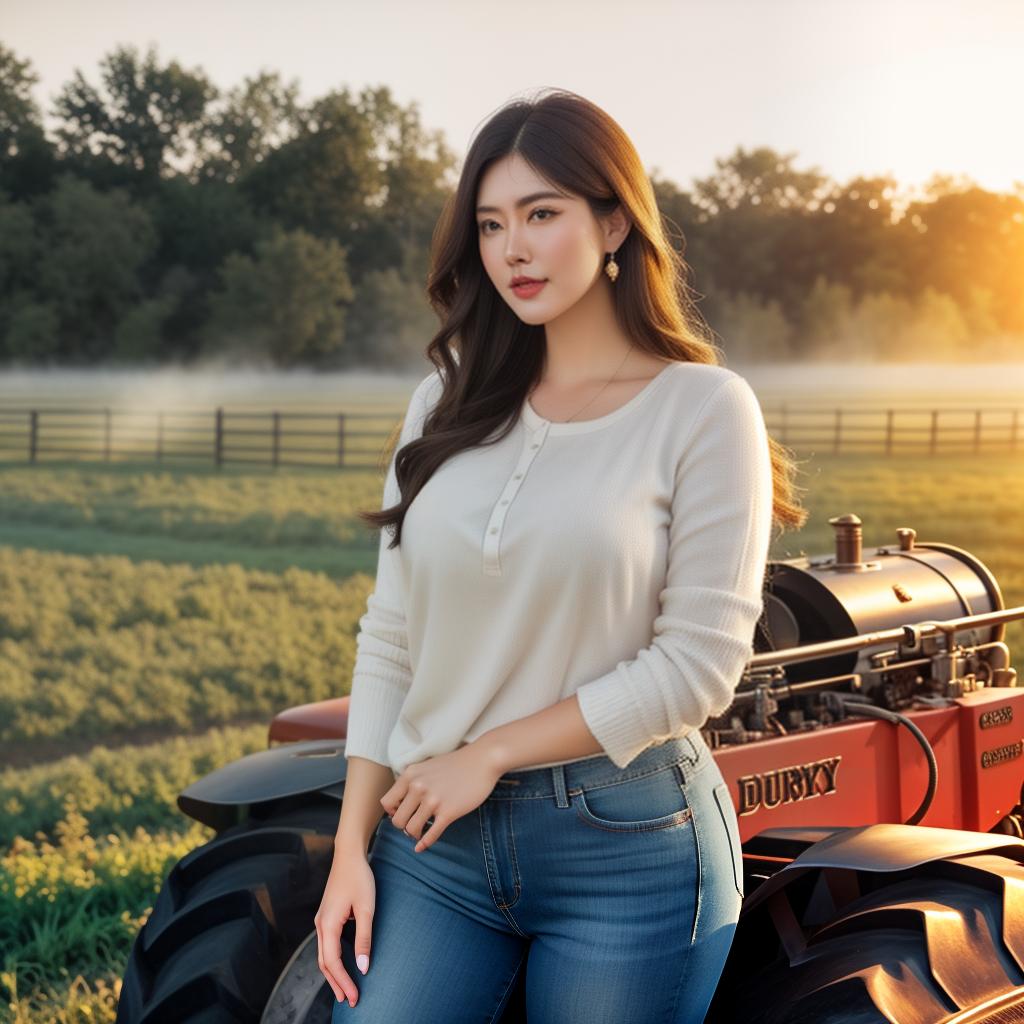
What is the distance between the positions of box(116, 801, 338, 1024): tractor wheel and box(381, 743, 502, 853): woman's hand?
77 cm

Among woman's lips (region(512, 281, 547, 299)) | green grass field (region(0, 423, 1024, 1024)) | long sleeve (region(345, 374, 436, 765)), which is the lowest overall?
green grass field (region(0, 423, 1024, 1024))

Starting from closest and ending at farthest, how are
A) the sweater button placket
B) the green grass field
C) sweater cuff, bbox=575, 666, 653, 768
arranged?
1. sweater cuff, bbox=575, 666, 653, 768
2. the sweater button placket
3. the green grass field

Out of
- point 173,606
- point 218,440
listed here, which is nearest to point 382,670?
point 173,606

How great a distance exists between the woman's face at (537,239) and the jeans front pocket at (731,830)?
27.4 inches

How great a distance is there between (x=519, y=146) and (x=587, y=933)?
104 centimetres

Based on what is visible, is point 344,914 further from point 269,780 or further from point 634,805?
point 269,780

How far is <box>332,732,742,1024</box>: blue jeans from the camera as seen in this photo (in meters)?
1.83

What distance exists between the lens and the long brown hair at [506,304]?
6.51 ft

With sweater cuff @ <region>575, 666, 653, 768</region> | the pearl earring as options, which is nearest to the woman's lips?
the pearl earring

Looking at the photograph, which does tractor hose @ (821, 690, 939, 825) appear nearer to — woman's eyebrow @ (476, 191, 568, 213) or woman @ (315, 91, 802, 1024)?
woman @ (315, 91, 802, 1024)

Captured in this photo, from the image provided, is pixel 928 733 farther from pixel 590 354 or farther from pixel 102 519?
pixel 102 519

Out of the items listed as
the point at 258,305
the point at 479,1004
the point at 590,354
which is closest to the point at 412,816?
the point at 479,1004

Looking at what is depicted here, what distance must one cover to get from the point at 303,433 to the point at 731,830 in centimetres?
842

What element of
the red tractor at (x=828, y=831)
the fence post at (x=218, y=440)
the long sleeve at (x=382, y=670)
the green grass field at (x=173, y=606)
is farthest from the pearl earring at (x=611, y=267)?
the fence post at (x=218, y=440)
